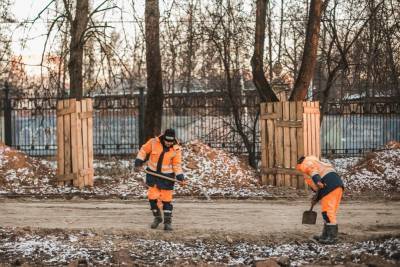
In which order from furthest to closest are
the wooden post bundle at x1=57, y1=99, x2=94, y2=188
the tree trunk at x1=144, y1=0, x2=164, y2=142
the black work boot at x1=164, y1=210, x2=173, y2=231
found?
1. the tree trunk at x1=144, y1=0, x2=164, y2=142
2. the wooden post bundle at x1=57, y1=99, x2=94, y2=188
3. the black work boot at x1=164, y1=210, x2=173, y2=231

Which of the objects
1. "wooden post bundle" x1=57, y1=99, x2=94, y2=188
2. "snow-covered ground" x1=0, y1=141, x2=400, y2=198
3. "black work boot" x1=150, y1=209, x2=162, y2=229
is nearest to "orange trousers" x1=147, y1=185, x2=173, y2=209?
"black work boot" x1=150, y1=209, x2=162, y2=229

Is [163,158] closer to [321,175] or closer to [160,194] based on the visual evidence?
[160,194]

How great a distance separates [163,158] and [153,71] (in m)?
6.24

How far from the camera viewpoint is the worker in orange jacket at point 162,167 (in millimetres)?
10234

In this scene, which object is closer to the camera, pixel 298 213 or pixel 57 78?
pixel 298 213

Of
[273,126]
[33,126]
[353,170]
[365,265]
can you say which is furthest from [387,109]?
[365,265]

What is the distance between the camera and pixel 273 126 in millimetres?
15469

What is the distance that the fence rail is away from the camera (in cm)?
2022

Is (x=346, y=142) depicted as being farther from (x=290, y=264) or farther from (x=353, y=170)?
(x=290, y=264)

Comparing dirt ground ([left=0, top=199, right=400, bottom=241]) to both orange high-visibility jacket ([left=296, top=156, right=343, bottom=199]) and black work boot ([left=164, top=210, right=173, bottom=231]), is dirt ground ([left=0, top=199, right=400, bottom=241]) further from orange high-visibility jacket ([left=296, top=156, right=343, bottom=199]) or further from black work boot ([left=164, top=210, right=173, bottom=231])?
orange high-visibility jacket ([left=296, top=156, right=343, bottom=199])

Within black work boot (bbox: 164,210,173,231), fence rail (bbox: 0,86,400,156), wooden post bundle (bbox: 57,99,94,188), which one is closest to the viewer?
black work boot (bbox: 164,210,173,231)

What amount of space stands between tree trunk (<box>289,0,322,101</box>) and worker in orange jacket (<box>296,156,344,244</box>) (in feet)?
22.8

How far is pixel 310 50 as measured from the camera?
15.9 meters

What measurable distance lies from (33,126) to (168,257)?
16.0 metres
